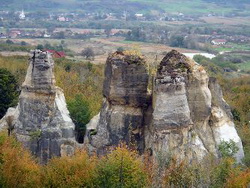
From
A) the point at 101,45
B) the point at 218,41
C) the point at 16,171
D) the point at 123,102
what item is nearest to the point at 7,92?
the point at 123,102

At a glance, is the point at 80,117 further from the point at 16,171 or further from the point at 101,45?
the point at 101,45

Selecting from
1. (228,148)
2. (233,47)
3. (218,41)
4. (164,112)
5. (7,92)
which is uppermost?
(164,112)

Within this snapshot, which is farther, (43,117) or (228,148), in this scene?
(43,117)

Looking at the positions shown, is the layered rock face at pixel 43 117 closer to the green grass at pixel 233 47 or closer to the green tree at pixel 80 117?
the green tree at pixel 80 117

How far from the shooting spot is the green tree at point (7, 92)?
195 ft

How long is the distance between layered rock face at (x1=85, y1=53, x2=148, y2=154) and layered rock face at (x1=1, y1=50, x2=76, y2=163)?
3.39m

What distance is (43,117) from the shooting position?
137ft

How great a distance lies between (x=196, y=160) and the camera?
3672 cm

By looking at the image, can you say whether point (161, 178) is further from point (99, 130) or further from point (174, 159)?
point (99, 130)

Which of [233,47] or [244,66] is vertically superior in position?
[244,66]

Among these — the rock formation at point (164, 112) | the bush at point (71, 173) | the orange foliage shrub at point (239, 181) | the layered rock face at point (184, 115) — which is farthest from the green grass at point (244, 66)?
the bush at point (71, 173)

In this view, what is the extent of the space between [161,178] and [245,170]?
647 centimetres

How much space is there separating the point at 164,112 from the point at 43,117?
11.6m

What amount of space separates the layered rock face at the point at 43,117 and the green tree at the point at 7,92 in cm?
1773
